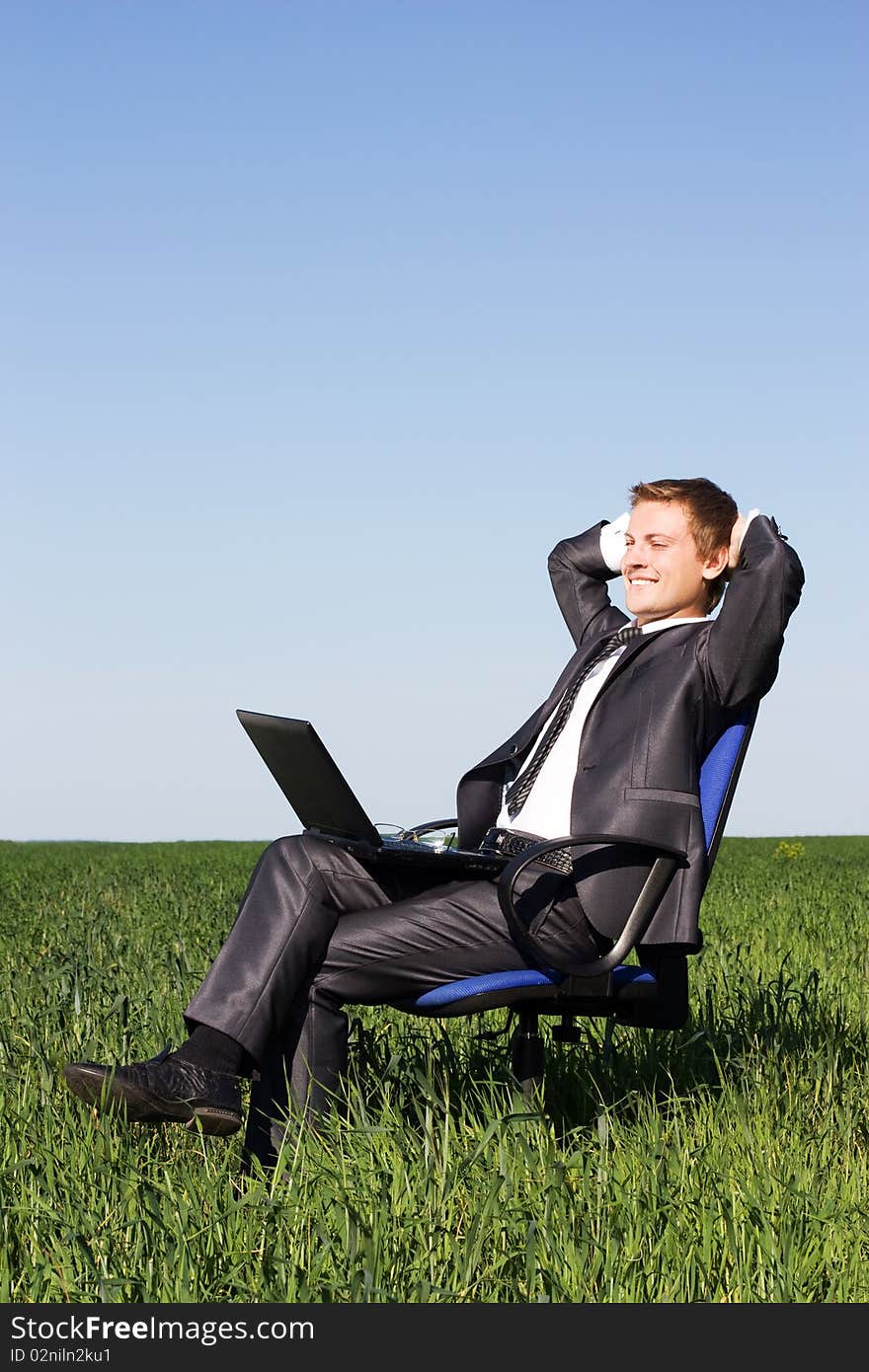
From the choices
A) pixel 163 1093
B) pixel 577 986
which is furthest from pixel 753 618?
pixel 163 1093

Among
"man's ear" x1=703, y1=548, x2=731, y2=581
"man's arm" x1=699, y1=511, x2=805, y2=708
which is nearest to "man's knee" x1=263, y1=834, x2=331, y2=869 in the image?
"man's arm" x1=699, y1=511, x2=805, y2=708

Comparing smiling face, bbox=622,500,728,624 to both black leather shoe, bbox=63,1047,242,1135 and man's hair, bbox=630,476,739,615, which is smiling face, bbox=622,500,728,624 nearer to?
man's hair, bbox=630,476,739,615

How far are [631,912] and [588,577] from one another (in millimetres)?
1359

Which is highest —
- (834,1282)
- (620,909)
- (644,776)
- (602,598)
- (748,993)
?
(602,598)

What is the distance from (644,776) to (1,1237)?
1.99 m

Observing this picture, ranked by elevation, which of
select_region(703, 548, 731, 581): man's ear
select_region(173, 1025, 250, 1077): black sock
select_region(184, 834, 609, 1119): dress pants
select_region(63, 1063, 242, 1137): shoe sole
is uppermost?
select_region(703, 548, 731, 581): man's ear

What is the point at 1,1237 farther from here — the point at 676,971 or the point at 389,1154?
the point at 676,971

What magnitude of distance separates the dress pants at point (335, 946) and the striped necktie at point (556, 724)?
0.37m

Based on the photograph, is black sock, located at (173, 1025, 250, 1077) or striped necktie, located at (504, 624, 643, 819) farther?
striped necktie, located at (504, 624, 643, 819)

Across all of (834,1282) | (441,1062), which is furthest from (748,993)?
(834,1282)

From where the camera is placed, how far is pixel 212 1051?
3.72 m

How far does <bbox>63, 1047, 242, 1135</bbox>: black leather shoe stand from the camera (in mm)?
3568

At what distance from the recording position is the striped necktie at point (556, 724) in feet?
14.2

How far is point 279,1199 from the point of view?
10.7 feet
